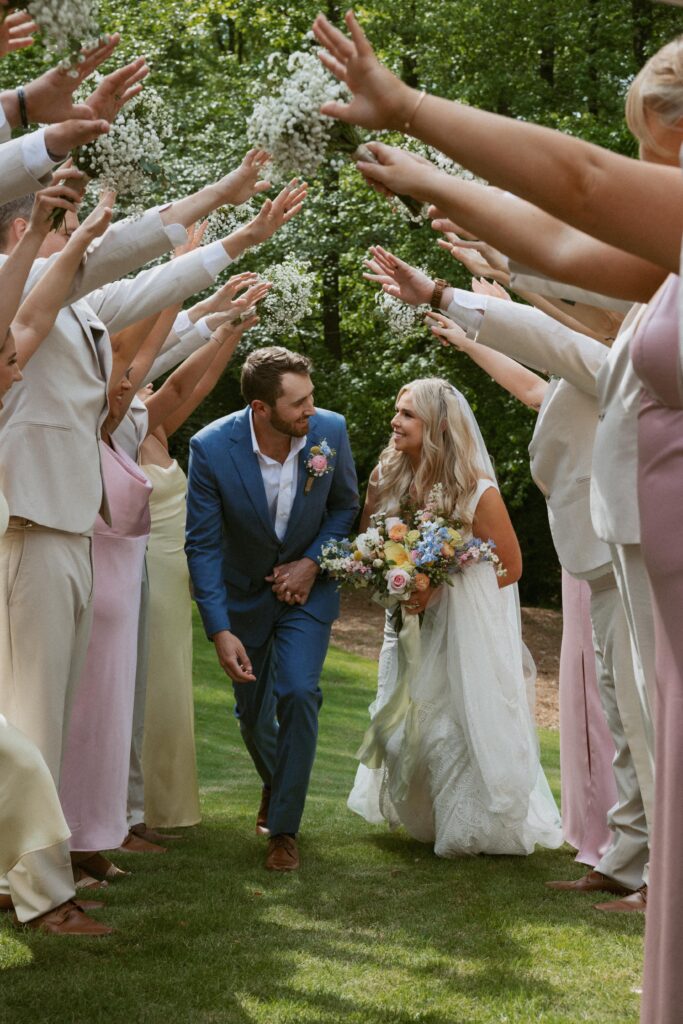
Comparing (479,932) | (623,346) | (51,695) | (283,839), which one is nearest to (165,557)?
(283,839)

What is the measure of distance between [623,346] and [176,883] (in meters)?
3.85

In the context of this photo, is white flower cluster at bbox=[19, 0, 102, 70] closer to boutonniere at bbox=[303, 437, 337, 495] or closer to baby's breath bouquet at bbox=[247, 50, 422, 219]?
baby's breath bouquet at bbox=[247, 50, 422, 219]

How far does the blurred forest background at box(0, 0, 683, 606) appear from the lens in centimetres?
1998

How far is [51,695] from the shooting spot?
5.35m

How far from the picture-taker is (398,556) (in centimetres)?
720

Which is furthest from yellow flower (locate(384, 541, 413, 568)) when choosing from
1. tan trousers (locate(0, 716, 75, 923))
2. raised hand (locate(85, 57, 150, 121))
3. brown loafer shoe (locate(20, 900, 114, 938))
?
raised hand (locate(85, 57, 150, 121))

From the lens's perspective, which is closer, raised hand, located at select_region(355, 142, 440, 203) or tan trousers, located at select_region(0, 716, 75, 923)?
raised hand, located at select_region(355, 142, 440, 203)

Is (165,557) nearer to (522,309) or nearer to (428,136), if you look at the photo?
(522,309)

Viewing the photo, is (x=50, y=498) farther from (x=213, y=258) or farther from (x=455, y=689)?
(x=455, y=689)

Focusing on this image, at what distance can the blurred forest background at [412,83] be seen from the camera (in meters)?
20.0

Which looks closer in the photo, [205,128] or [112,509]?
[112,509]

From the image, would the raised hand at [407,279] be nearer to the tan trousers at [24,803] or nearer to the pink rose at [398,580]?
the pink rose at [398,580]

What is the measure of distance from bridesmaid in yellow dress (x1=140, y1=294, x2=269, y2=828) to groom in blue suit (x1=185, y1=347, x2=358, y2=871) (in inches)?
13.9

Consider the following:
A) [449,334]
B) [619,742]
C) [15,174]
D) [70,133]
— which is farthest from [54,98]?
[619,742]
